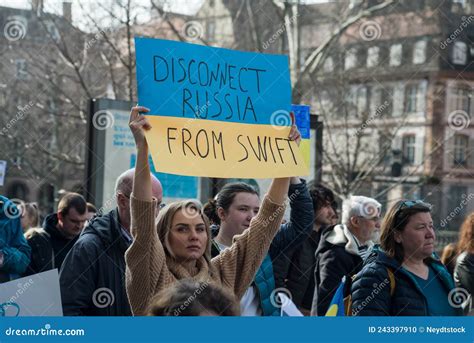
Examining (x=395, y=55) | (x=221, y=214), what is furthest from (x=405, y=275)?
(x=395, y=55)

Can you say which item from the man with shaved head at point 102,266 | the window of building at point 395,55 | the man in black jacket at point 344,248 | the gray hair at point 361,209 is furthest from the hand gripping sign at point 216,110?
the window of building at point 395,55

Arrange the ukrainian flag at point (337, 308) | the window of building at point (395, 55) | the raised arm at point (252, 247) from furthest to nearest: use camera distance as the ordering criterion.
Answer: the window of building at point (395, 55) < the raised arm at point (252, 247) < the ukrainian flag at point (337, 308)

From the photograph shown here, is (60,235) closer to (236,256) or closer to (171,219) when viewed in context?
(236,256)

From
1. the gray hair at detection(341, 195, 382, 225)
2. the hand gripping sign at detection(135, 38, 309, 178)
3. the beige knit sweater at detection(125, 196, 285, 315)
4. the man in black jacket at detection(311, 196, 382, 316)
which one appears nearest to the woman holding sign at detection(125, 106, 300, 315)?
the beige knit sweater at detection(125, 196, 285, 315)

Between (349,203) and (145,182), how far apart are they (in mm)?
2949

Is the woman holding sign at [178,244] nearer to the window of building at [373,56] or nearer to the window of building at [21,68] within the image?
the window of building at [21,68]

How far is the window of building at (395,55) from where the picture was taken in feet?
105

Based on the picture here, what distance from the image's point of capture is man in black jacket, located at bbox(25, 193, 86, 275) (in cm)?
745

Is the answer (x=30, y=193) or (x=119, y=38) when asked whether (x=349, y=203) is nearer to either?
(x=119, y=38)

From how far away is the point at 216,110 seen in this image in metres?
4.50

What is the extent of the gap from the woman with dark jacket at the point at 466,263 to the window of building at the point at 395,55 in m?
25.7

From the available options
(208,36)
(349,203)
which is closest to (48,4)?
(208,36)
